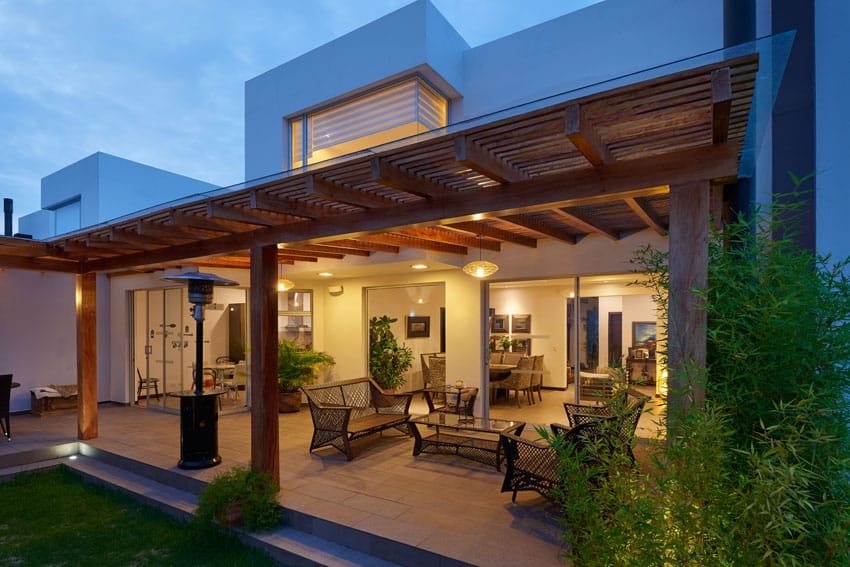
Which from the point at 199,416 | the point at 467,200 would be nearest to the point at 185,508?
the point at 199,416

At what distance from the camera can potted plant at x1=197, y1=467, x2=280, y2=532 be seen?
418cm

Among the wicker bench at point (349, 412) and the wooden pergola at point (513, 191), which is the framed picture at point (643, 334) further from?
the wicker bench at point (349, 412)

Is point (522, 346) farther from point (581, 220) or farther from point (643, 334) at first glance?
point (581, 220)

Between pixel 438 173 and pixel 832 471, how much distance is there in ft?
8.39

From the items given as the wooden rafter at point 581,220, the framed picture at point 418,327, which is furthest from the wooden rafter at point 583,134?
the framed picture at point 418,327

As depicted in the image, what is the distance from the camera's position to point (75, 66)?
85.9 m

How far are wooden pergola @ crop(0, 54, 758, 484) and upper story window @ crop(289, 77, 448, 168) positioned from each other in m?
2.39

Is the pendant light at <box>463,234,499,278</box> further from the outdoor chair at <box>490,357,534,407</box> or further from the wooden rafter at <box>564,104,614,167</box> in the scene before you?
the wooden rafter at <box>564,104,614,167</box>

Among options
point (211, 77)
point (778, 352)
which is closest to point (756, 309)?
point (778, 352)

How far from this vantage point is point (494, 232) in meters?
5.76

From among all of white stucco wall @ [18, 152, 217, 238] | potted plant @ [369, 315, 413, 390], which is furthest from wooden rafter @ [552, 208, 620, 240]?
white stucco wall @ [18, 152, 217, 238]

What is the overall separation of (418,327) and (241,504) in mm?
6381

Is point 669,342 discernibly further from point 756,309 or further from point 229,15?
point 229,15

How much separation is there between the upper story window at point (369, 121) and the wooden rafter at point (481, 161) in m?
3.92
